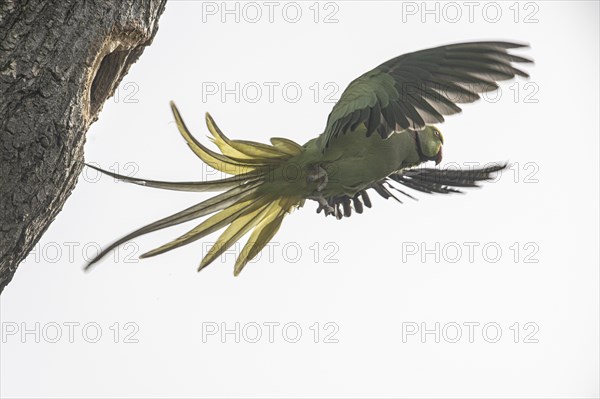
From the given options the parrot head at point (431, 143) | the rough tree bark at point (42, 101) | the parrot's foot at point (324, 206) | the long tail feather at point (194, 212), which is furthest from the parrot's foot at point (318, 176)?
the rough tree bark at point (42, 101)

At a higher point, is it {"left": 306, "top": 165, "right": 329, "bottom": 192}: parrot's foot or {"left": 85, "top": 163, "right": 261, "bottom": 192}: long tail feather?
{"left": 306, "top": 165, "right": 329, "bottom": 192}: parrot's foot

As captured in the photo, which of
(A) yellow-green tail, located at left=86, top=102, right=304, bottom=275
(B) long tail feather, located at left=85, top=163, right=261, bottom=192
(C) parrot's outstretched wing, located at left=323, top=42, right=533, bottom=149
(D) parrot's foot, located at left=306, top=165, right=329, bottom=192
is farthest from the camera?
(D) parrot's foot, located at left=306, top=165, right=329, bottom=192

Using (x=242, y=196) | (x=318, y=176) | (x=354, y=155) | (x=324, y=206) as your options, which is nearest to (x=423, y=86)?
(x=354, y=155)

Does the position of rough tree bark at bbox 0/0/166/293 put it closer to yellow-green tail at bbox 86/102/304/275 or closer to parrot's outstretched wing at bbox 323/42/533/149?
yellow-green tail at bbox 86/102/304/275

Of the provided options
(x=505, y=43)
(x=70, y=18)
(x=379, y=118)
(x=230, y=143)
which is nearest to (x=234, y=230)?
(x=230, y=143)

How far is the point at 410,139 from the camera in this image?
2652 mm

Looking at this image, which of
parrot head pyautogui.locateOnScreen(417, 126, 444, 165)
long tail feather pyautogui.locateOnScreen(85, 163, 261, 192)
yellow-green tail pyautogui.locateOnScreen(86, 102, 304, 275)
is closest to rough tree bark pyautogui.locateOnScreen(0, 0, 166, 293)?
long tail feather pyautogui.locateOnScreen(85, 163, 261, 192)

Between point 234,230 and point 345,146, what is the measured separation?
0.53 m

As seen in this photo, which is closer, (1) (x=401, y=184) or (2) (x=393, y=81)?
(2) (x=393, y=81)

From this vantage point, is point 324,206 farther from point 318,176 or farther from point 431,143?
point 431,143

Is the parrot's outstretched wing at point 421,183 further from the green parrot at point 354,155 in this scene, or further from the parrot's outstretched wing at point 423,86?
the parrot's outstretched wing at point 423,86

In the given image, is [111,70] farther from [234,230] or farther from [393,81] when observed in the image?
[393,81]

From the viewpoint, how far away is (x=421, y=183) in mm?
2861

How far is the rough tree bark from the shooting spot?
5.83 feet
